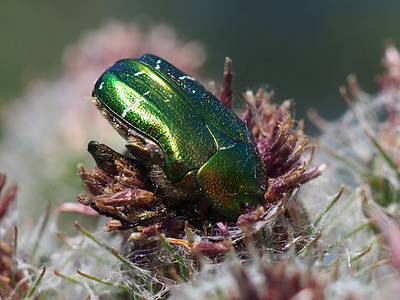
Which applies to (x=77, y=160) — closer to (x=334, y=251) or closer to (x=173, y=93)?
(x=173, y=93)

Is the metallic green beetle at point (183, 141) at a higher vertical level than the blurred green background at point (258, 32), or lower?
lower

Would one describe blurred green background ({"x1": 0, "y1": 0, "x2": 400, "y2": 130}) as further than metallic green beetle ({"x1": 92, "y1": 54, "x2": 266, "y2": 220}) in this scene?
Yes

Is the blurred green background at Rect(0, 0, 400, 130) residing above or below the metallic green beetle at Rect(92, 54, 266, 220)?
above

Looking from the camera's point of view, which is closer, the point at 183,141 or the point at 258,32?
the point at 183,141

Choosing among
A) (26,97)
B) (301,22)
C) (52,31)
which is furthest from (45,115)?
(301,22)

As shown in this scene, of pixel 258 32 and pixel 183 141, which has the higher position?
pixel 258 32
